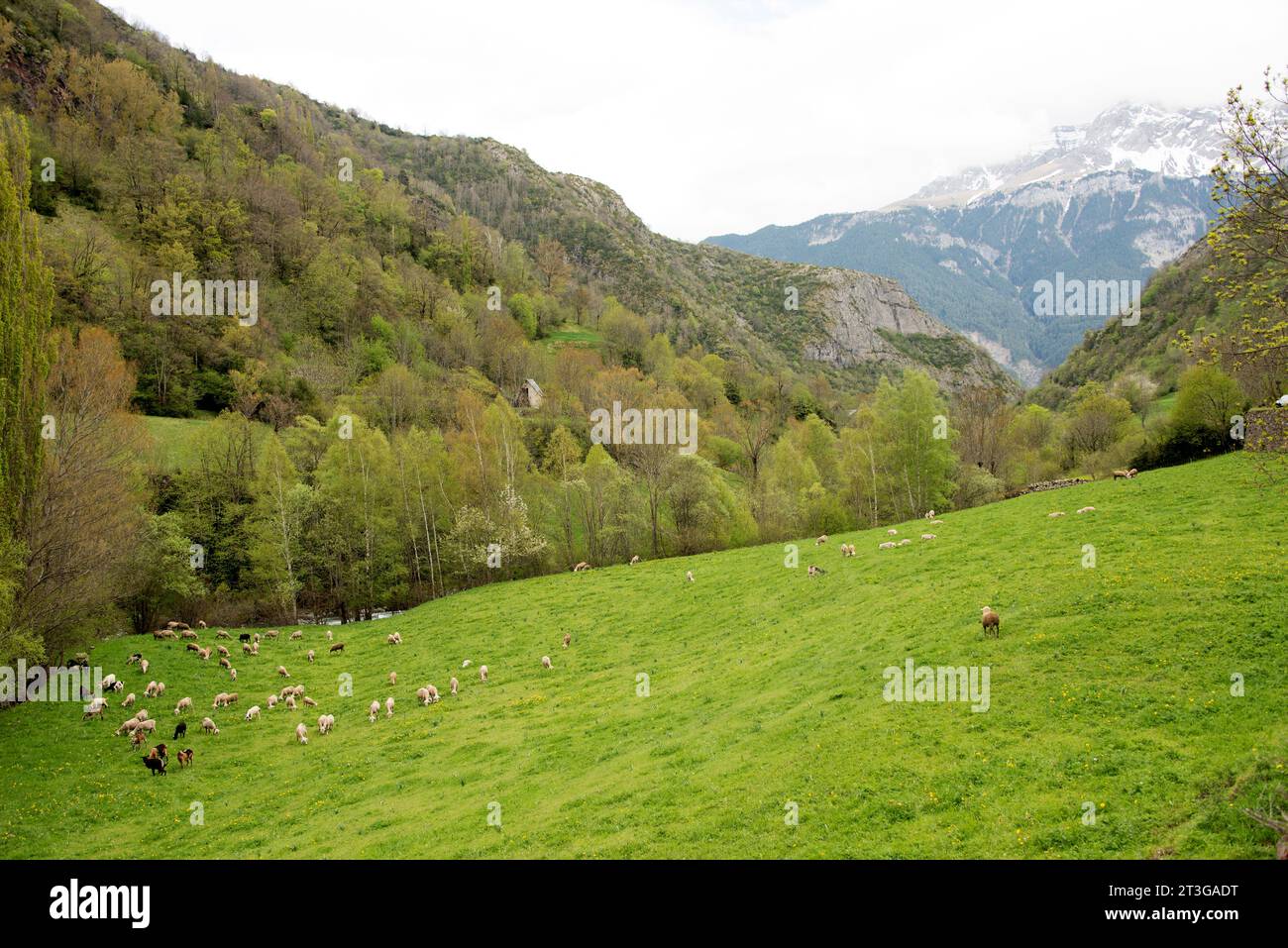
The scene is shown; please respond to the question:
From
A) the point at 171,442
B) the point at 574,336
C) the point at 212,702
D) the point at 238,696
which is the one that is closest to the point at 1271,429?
the point at 238,696

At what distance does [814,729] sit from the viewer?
62.4 feet

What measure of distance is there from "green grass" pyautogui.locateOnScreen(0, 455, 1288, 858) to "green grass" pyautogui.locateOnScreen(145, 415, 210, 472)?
27.3 m

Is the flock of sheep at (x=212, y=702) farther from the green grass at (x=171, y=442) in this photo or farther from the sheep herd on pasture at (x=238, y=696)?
the green grass at (x=171, y=442)

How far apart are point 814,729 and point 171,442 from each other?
70667 millimetres

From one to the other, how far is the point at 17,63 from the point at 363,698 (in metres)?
143

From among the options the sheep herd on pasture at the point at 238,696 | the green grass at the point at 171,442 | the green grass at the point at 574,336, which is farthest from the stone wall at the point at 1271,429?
the green grass at the point at 574,336

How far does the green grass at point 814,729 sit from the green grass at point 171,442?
89.6ft

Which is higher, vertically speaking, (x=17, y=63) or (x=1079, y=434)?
(x=17, y=63)

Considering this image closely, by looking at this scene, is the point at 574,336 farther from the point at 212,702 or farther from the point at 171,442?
the point at 212,702

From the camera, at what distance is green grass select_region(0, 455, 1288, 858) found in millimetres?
13516

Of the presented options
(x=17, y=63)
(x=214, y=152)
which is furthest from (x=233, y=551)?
(x=17, y=63)

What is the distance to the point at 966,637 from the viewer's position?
21.6 m
